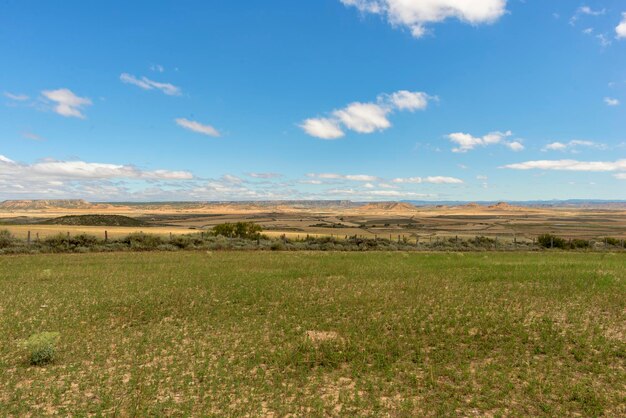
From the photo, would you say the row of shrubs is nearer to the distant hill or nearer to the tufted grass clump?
the tufted grass clump

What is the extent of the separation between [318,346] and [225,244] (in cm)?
3485

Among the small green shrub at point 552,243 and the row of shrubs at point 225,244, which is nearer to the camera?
the row of shrubs at point 225,244

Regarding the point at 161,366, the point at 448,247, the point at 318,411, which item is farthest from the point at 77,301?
the point at 448,247

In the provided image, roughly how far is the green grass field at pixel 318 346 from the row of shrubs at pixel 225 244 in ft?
57.8

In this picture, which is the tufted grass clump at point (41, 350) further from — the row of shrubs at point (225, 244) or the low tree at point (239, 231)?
the low tree at point (239, 231)

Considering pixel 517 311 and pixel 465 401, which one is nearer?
pixel 465 401

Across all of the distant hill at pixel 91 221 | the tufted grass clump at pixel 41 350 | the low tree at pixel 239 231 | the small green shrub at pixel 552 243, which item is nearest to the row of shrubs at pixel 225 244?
the small green shrub at pixel 552 243

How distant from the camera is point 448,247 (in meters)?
49.1

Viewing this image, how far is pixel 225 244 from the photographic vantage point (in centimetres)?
4609

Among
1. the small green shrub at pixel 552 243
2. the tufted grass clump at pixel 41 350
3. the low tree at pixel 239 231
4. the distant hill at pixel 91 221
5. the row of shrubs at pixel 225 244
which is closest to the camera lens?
the tufted grass clump at pixel 41 350

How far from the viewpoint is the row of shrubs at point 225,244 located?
4086cm

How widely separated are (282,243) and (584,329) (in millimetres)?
36926

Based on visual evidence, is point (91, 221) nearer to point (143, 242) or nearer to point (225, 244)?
point (143, 242)

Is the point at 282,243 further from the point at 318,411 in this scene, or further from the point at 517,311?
the point at 318,411
